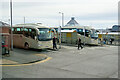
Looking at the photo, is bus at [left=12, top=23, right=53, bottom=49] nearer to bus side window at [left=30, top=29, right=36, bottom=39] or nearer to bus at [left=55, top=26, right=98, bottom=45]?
bus side window at [left=30, top=29, right=36, bottom=39]

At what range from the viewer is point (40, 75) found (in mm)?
8672

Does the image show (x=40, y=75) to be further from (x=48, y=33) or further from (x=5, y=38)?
(x=48, y=33)

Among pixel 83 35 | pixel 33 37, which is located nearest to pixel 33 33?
pixel 33 37

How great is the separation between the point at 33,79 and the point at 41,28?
36.4ft

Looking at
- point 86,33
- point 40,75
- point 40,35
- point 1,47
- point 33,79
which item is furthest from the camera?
point 86,33

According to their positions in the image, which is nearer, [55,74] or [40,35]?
[55,74]

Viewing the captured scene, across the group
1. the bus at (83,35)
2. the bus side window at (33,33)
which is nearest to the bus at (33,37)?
the bus side window at (33,33)

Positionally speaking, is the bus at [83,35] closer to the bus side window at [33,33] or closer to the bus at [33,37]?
the bus at [33,37]

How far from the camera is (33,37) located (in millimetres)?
18000

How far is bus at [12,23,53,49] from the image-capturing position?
17859 millimetres

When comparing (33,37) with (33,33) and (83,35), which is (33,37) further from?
(83,35)

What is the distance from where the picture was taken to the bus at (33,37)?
58.6ft

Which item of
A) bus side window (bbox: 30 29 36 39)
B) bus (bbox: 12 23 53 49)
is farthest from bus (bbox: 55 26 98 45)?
bus side window (bbox: 30 29 36 39)

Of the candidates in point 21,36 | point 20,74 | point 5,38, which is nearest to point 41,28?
point 21,36
